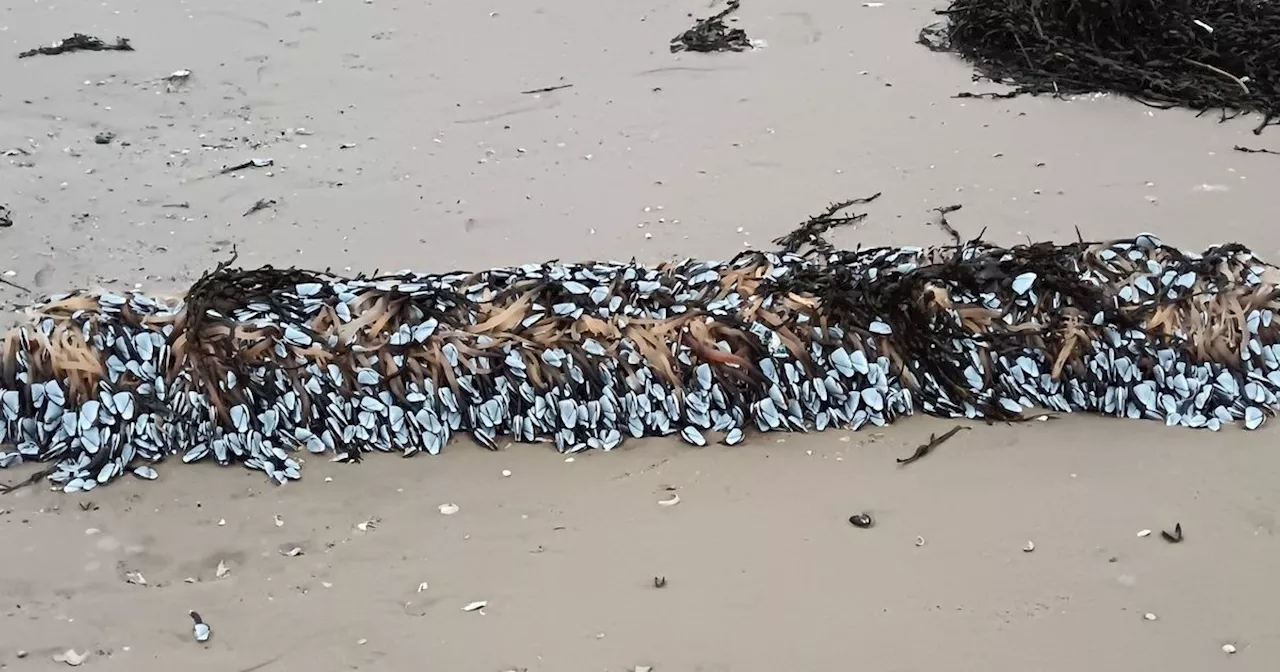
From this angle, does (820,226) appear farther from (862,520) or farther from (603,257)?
(862,520)

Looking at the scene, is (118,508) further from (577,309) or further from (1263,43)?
(1263,43)

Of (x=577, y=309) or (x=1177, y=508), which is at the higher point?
(x=577, y=309)

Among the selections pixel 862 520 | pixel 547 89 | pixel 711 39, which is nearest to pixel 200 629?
pixel 862 520

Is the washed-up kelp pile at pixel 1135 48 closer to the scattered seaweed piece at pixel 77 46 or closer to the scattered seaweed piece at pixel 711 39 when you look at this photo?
the scattered seaweed piece at pixel 711 39

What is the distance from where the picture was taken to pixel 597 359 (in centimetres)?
272

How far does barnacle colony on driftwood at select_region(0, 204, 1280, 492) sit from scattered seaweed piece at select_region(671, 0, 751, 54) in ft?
8.32

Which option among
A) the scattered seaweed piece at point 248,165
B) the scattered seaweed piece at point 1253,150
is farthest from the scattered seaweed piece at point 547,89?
the scattered seaweed piece at point 1253,150

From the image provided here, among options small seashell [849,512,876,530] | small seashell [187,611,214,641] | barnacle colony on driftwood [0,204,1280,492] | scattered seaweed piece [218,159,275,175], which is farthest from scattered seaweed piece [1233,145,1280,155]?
small seashell [187,611,214,641]

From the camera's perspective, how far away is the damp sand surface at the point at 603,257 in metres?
2.23

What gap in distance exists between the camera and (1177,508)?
252 cm

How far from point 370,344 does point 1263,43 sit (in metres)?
4.32

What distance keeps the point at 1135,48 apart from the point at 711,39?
1.99 meters

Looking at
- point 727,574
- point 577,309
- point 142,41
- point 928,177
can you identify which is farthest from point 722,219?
point 142,41

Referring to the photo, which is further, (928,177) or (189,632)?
(928,177)
